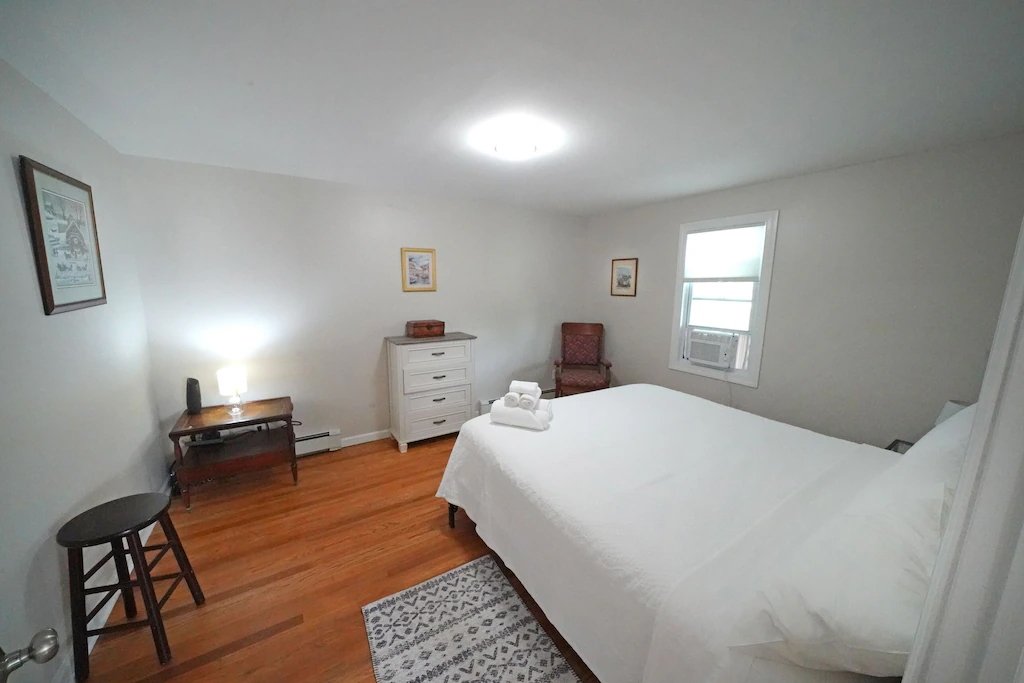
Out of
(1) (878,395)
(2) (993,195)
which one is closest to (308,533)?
(1) (878,395)

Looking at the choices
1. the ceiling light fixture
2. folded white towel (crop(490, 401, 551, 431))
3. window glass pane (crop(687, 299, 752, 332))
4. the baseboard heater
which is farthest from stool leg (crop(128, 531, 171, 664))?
window glass pane (crop(687, 299, 752, 332))

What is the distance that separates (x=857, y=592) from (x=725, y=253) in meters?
2.92

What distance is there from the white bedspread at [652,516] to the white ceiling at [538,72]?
66.4 inches

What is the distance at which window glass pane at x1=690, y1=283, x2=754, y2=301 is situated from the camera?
3.04m

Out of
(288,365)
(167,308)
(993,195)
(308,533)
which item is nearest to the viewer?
(993,195)

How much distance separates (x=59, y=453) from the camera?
4.70 ft

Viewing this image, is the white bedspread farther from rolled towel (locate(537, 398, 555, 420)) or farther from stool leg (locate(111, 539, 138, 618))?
stool leg (locate(111, 539, 138, 618))

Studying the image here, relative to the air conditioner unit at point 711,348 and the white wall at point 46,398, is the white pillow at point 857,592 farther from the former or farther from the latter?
the white wall at point 46,398

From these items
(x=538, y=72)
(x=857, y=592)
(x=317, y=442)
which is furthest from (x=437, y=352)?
(x=857, y=592)

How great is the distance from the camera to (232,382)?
2.61 m

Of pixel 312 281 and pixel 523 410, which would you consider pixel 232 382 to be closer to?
pixel 312 281

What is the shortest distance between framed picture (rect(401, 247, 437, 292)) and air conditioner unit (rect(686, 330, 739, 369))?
8.50 ft

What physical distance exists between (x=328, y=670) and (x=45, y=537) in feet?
3.85

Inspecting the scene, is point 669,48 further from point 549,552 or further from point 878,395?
point 878,395
